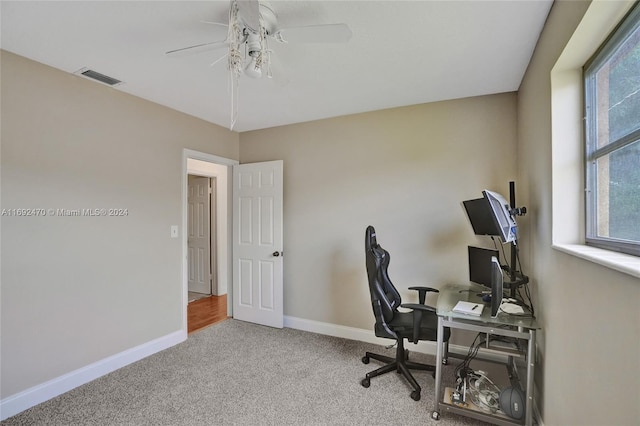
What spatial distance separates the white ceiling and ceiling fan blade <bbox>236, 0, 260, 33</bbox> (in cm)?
31

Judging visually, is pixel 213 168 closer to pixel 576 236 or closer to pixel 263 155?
pixel 263 155

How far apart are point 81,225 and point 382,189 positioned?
108 inches

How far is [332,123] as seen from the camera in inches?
135

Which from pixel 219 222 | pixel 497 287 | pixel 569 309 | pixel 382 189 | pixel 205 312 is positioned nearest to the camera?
pixel 569 309

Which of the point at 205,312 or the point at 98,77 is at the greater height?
the point at 98,77

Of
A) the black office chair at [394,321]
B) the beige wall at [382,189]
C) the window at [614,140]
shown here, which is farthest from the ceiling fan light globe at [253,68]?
the beige wall at [382,189]

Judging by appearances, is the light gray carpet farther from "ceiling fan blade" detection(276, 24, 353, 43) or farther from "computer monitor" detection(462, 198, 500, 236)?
"ceiling fan blade" detection(276, 24, 353, 43)

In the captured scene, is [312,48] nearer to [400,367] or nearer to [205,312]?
[400,367]

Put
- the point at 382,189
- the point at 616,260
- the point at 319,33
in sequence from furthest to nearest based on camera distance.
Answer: the point at 382,189
the point at 319,33
the point at 616,260

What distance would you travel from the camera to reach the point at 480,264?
251 cm

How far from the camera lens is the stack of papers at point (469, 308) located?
6.62 feet

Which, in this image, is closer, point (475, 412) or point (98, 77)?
point (475, 412)

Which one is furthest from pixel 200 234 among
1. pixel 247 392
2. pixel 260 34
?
pixel 260 34

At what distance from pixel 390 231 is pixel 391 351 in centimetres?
122
